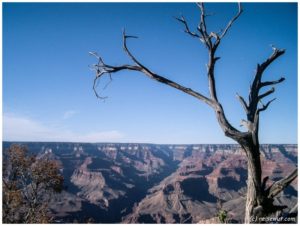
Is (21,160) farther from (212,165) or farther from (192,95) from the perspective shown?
(212,165)

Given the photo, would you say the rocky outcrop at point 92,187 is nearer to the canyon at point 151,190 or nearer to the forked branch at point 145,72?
the canyon at point 151,190

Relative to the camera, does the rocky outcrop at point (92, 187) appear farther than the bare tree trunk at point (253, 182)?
Yes

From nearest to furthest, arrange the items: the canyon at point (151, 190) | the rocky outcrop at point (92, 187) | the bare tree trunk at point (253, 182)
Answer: the bare tree trunk at point (253, 182)
the canyon at point (151, 190)
the rocky outcrop at point (92, 187)

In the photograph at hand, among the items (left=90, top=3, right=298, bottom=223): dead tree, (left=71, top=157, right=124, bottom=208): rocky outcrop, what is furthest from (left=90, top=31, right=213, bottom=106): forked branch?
(left=71, top=157, right=124, bottom=208): rocky outcrop

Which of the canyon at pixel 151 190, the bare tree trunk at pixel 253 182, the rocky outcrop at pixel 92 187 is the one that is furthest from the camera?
the rocky outcrop at pixel 92 187

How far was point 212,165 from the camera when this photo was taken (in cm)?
15475

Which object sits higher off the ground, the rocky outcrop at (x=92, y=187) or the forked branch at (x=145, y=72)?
the forked branch at (x=145, y=72)

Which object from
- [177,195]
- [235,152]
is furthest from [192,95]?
[235,152]

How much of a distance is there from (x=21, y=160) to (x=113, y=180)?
115 meters

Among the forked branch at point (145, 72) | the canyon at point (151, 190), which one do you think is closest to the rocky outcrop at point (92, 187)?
the canyon at point (151, 190)

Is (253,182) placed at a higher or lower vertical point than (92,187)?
higher

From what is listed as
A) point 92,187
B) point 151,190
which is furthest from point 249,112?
point 151,190

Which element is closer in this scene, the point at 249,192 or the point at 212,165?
the point at 249,192

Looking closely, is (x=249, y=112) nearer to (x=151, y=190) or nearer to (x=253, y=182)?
(x=253, y=182)
